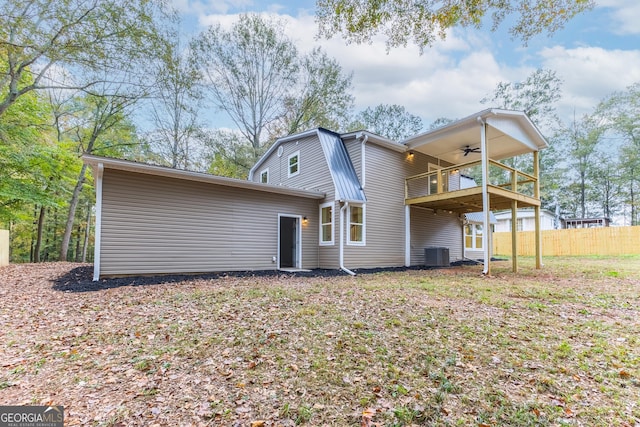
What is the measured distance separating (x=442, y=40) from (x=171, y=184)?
7.76 m

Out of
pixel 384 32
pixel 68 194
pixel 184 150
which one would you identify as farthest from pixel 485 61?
pixel 68 194

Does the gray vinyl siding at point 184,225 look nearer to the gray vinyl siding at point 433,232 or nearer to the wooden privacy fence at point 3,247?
the gray vinyl siding at point 433,232

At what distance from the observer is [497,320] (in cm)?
466

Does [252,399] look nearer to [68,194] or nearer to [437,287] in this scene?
[437,287]

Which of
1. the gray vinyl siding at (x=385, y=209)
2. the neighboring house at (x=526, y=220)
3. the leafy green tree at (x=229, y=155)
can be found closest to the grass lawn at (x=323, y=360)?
the gray vinyl siding at (x=385, y=209)

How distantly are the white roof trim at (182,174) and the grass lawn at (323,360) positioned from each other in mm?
3258

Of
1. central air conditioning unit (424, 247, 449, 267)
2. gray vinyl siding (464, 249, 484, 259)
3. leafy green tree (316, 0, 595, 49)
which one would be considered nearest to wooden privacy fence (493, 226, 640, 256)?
gray vinyl siding (464, 249, 484, 259)

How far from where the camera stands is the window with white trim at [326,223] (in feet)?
37.4

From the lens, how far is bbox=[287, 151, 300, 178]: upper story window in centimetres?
1296

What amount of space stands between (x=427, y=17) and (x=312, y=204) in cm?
748

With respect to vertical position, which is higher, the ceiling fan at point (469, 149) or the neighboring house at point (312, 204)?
the ceiling fan at point (469, 149)

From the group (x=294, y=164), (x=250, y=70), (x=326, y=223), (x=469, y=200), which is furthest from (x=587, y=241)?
(x=250, y=70)

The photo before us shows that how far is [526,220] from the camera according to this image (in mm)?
26875

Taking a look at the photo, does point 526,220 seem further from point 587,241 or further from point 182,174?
point 182,174
